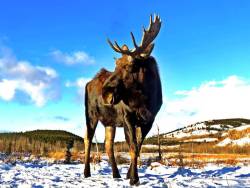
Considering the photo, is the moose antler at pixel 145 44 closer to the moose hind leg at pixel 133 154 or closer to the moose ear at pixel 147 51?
the moose ear at pixel 147 51

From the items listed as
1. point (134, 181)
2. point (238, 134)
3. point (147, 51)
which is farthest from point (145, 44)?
point (238, 134)

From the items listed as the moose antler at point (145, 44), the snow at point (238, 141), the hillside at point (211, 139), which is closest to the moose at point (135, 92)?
the moose antler at point (145, 44)

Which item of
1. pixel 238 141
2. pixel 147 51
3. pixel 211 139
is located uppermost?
pixel 211 139

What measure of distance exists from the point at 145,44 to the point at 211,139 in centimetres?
6883

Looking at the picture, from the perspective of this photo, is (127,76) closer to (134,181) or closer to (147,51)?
(147,51)

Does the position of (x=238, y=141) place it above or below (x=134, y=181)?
above

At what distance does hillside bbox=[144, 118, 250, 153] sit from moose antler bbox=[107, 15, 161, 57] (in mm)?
15012

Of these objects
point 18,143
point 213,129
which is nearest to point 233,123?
point 213,129

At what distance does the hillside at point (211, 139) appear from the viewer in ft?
164

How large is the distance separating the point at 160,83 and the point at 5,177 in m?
4.39

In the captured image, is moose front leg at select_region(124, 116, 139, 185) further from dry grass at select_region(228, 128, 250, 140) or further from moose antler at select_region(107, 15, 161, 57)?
dry grass at select_region(228, 128, 250, 140)

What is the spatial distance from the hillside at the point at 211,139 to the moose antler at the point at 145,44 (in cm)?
1501

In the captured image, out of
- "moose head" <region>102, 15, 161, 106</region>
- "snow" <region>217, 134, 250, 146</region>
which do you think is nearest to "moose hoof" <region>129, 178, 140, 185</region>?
"moose head" <region>102, 15, 161, 106</region>

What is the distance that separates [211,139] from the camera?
77.1m
